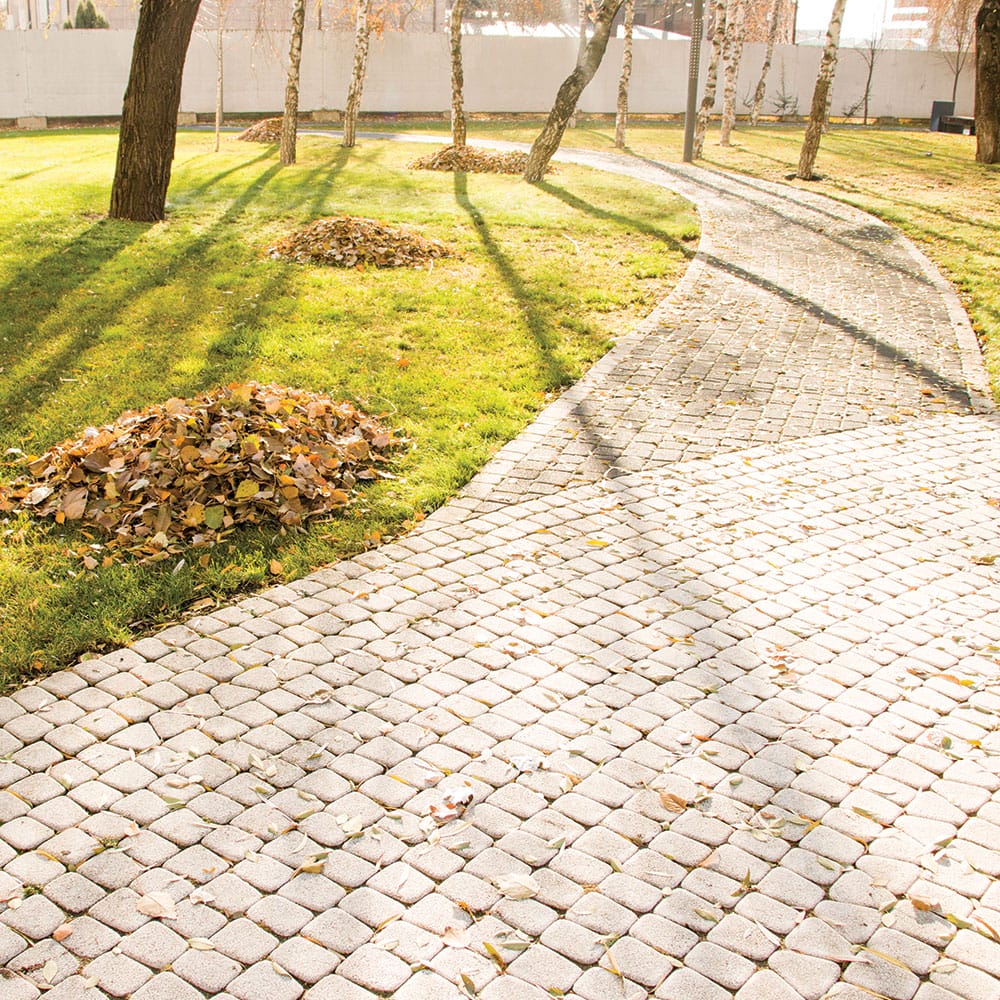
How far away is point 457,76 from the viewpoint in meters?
20.3

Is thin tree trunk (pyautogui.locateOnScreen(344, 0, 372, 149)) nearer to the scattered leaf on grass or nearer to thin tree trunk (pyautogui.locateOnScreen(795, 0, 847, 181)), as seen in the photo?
the scattered leaf on grass

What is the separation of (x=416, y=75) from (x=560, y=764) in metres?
32.1

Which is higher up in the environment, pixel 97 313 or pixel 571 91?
pixel 571 91

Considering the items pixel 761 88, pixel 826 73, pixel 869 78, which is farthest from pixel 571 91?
pixel 869 78

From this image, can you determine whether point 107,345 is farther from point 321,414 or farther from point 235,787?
point 235,787

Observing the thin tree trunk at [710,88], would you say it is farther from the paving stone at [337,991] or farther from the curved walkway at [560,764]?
the paving stone at [337,991]

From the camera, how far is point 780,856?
11.6ft

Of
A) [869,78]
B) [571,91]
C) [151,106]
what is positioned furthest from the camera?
[869,78]

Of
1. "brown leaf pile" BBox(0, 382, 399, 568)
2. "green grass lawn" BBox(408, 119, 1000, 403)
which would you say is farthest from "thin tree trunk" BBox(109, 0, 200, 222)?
"green grass lawn" BBox(408, 119, 1000, 403)

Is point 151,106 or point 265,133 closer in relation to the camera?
point 151,106

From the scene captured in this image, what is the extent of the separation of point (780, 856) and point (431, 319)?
7.24 meters

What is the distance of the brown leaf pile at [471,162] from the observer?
19.9 m

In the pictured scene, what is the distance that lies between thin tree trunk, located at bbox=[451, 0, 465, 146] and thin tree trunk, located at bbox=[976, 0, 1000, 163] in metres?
10.3

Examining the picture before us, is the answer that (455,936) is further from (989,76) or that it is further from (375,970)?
(989,76)
